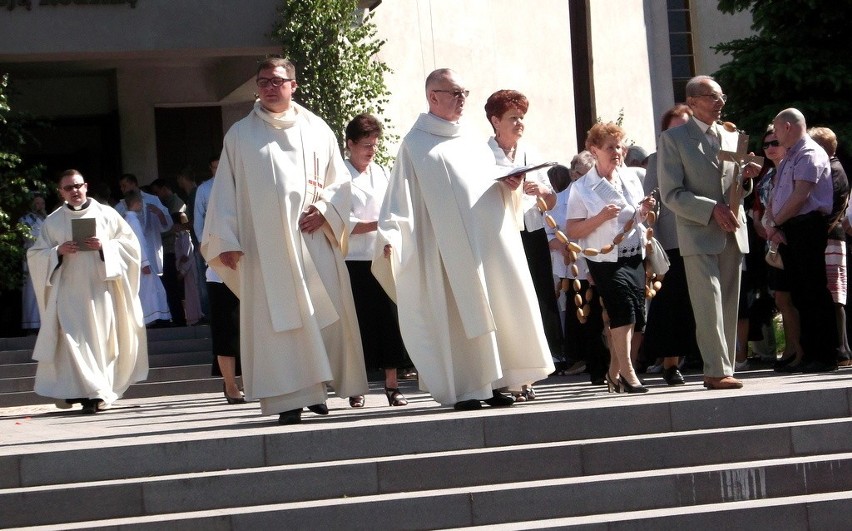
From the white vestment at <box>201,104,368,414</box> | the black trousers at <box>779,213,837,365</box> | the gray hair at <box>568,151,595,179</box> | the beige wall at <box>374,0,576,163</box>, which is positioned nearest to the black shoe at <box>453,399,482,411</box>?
the white vestment at <box>201,104,368,414</box>

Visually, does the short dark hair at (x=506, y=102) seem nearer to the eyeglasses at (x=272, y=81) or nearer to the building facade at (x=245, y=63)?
the eyeglasses at (x=272, y=81)

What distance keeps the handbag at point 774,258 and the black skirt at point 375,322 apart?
290 centimetres

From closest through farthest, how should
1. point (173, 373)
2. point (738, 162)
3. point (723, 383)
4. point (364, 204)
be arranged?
point (723, 383) → point (738, 162) → point (364, 204) → point (173, 373)

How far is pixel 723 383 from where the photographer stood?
31.5 feet

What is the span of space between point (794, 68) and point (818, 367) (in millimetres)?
6273

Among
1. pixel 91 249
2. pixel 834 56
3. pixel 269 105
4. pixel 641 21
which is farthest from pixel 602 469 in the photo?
pixel 641 21

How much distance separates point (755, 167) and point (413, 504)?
3.43 meters

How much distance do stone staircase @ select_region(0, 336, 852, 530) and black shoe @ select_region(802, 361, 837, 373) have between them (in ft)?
8.52

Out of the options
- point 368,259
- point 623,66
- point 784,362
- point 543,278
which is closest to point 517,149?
point 368,259

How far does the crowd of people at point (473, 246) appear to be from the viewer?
30.3 feet

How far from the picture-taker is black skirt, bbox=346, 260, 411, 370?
424 inches

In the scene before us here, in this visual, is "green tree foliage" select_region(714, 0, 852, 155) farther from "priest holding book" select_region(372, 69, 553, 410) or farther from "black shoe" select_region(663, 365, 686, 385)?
"priest holding book" select_region(372, 69, 553, 410)

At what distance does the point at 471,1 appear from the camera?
21234 millimetres

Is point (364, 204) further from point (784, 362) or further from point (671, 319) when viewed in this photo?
point (784, 362)
